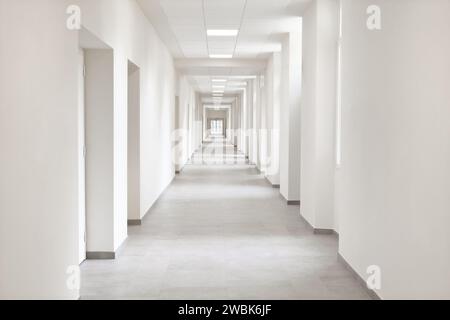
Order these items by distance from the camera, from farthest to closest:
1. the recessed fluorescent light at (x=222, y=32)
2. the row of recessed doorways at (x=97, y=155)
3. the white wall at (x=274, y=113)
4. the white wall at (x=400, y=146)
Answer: the white wall at (x=274, y=113) < the recessed fluorescent light at (x=222, y=32) < the row of recessed doorways at (x=97, y=155) < the white wall at (x=400, y=146)

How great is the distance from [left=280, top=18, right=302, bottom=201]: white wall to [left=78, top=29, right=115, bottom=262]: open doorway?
17.0 feet

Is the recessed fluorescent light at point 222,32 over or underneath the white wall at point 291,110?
over

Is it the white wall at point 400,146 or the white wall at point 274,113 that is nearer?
the white wall at point 400,146

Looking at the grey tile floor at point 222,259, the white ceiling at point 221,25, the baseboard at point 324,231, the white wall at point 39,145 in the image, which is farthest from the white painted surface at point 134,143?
the baseboard at point 324,231

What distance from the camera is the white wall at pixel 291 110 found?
36.4ft

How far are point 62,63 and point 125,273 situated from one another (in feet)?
8.85

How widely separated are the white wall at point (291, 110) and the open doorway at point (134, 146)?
3646 mm

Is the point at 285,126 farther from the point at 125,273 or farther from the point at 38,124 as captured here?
the point at 38,124

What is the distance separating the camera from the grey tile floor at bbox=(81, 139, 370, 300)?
544 centimetres

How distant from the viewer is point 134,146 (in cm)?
888

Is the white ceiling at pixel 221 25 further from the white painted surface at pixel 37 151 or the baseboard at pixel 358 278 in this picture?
the white painted surface at pixel 37 151

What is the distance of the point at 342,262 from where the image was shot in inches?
253

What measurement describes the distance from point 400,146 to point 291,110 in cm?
720
